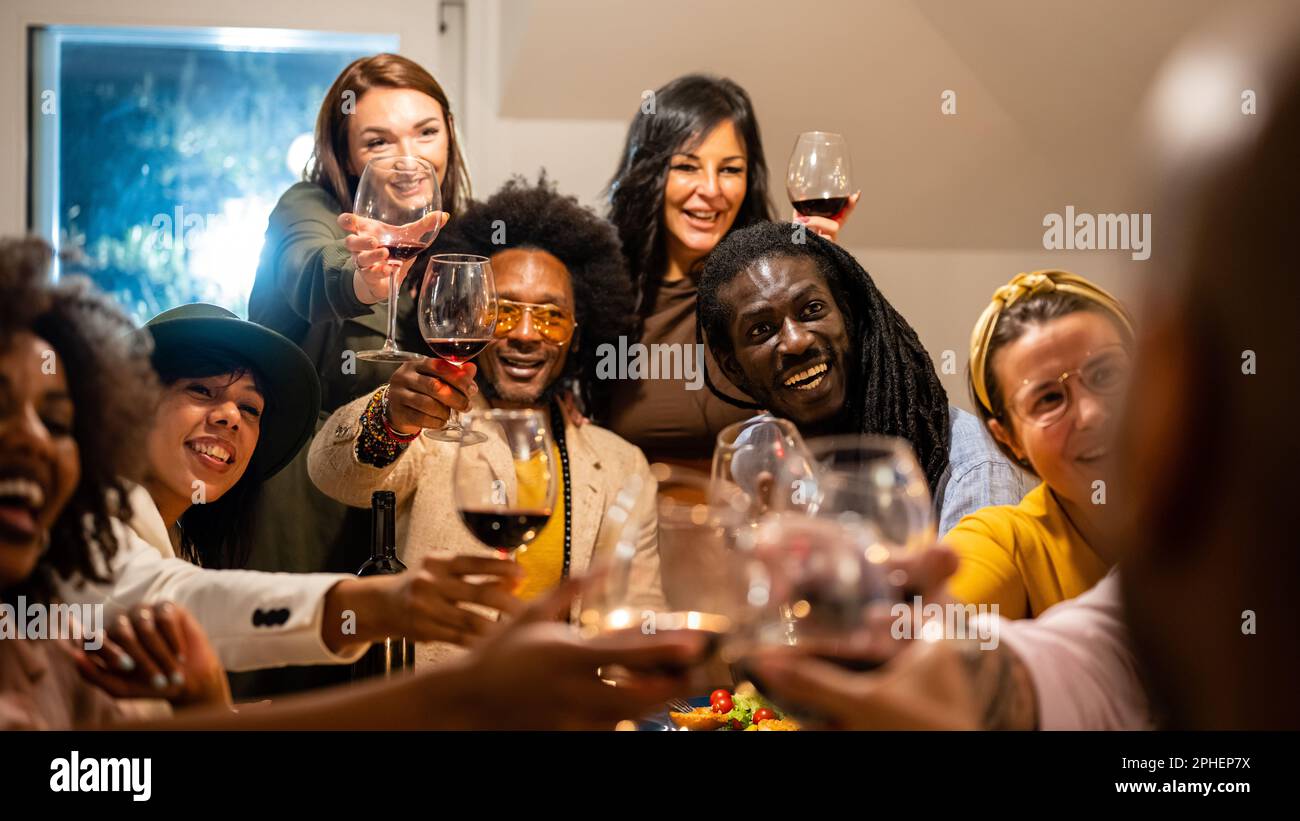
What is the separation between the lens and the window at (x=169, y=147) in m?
4.17

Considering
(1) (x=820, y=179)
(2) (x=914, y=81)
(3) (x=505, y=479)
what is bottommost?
(3) (x=505, y=479)

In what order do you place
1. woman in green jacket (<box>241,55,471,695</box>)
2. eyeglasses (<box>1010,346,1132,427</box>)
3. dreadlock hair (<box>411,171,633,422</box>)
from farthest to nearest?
dreadlock hair (<box>411,171,633,422</box>)
woman in green jacket (<box>241,55,471,695</box>)
eyeglasses (<box>1010,346,1132,427</box>)

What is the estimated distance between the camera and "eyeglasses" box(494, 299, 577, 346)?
265 cm

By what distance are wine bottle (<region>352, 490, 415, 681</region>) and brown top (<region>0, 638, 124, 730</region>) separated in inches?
26.9

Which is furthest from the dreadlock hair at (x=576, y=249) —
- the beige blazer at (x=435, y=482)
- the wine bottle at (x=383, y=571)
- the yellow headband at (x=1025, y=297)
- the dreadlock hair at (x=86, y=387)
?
the dreadlock hair at (x=86, y=387)

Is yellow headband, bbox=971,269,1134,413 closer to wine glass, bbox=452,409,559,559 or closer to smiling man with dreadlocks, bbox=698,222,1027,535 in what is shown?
smiling man with dreadlocks, bbox=698,222,1027,535

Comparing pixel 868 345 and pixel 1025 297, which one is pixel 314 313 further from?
pixel 1025 297

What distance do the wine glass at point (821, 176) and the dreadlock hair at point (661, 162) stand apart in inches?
21.1

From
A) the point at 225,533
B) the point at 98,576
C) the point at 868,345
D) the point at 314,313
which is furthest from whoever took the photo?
the point at 314,313

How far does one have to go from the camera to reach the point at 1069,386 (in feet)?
5.58

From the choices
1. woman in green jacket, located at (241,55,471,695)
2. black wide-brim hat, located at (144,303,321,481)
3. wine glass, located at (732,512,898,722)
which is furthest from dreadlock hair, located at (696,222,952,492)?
wine glass, located at (732,512,898,722)

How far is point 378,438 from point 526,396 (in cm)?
49

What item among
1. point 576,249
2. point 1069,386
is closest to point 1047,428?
point 1069,386
